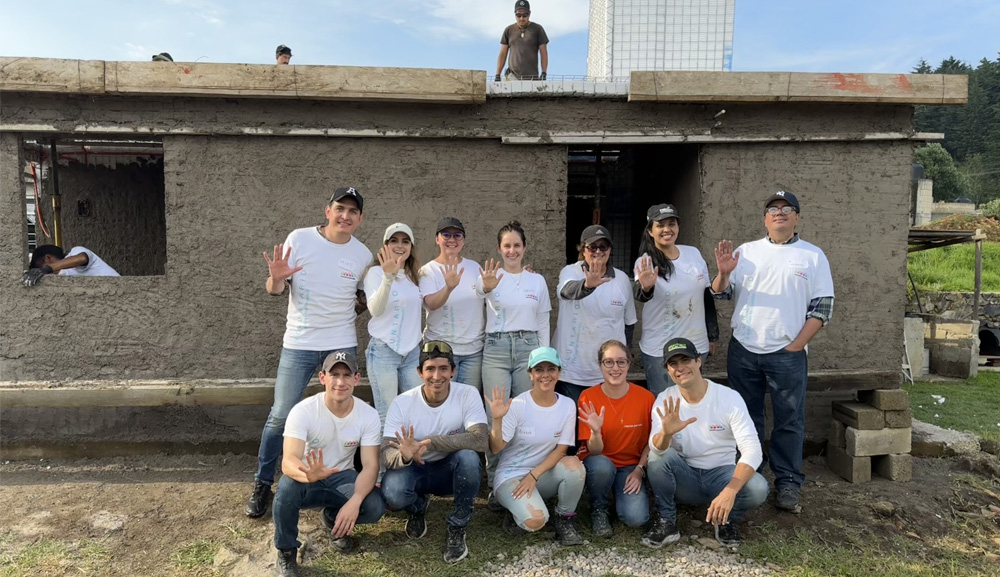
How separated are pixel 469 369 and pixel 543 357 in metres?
0.62

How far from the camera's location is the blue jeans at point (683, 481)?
3.53m

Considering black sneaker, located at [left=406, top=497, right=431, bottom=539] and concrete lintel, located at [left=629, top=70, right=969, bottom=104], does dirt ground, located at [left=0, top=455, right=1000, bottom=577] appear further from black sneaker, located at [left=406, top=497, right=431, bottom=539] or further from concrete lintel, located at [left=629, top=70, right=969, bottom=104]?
concrete lintel, located at [left=629, top=70, right=969, bottom=104]

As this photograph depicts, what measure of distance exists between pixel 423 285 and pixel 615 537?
1916 mm

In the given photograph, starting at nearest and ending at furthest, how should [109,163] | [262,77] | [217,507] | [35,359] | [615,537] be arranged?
[615,537]
[217,507]
[262,77]
[35,359]
[109,163]

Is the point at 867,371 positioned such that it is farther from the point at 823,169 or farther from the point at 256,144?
the point at 256,144

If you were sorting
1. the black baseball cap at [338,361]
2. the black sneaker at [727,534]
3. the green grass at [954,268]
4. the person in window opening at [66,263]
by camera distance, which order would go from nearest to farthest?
the black baseball cap at [338,361] < the black sneaker at [727,534] < the person in window opening at [66,263] < the green grass at [954,268]

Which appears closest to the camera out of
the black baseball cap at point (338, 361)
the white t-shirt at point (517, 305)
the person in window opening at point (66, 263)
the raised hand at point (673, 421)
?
the black baseball cap at point (338, 361)

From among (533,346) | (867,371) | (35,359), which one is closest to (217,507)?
(35,359)

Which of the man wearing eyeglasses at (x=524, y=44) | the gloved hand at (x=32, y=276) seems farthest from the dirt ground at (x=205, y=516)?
the man wearing eyeglasses at (x=524, y=44)

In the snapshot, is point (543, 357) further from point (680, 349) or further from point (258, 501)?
point (258, 501)

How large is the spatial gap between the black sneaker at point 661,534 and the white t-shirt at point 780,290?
1267mm

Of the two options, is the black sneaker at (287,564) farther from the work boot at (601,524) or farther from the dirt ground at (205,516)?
the work boot at (601,524)

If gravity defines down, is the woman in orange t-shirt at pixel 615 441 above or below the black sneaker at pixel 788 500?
above

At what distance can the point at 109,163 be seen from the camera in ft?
23.9
